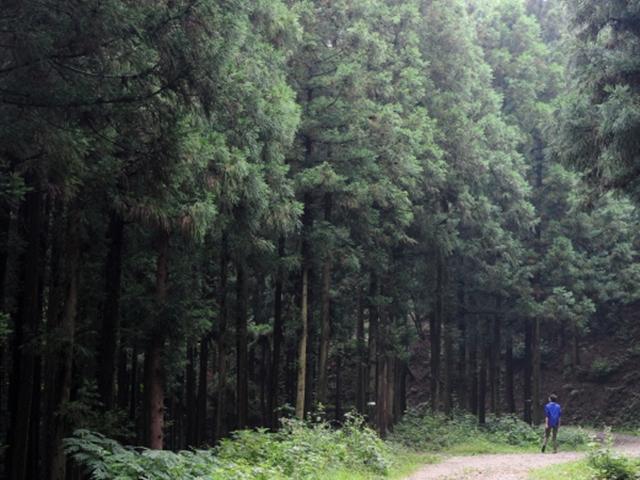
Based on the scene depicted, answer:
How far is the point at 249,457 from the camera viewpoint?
41.3 ft

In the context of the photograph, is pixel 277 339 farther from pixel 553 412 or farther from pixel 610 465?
pixel 610 465

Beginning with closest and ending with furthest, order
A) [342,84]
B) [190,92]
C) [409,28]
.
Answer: [190,92], [342,84], [409,28]

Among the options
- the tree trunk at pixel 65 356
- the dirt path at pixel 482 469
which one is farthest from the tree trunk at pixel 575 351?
the tree trunk at pixel 65 356

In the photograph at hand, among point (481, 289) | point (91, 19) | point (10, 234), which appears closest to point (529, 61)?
point (481, 289)

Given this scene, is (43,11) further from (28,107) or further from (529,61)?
(529,61)

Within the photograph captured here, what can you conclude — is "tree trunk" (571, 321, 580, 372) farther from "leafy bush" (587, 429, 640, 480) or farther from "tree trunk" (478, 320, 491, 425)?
"leafy bush" (587, 429, 640, 480)

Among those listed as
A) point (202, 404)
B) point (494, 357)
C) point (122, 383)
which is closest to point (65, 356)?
point (122, 383)

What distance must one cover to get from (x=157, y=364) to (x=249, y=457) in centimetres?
322

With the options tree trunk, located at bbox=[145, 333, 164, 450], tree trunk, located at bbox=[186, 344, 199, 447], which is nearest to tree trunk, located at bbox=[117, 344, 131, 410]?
tree trunk, located at bbox=[186, 344, 199, 447]

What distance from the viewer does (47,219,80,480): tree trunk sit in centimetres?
1184

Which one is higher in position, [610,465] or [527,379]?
[527,379]

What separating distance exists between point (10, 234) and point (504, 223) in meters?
21.6

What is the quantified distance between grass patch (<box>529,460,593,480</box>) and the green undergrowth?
8.10 meters

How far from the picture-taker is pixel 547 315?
30.1 meters
